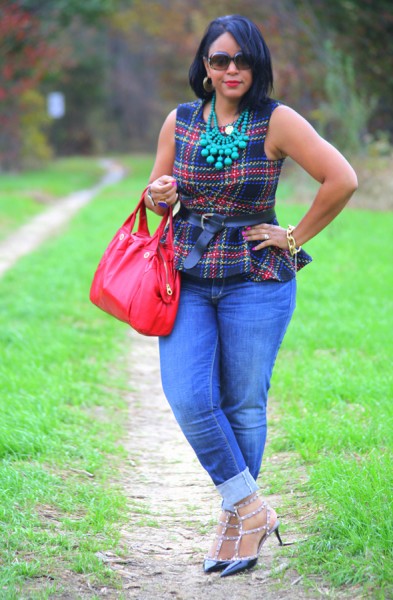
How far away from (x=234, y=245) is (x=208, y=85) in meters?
0.65

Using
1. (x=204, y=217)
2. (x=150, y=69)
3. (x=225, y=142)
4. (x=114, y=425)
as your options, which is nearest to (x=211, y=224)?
(x=204, y=217)

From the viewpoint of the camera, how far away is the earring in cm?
353

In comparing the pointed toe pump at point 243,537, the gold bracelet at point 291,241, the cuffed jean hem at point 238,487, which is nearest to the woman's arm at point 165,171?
the gold bracelet at point 291,241

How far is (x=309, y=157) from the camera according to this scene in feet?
10.9

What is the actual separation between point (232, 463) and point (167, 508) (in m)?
1.13

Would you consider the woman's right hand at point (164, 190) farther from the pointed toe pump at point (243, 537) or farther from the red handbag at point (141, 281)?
the pointed toe pump at point (243, 537)

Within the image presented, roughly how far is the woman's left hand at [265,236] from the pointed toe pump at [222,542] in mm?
1054

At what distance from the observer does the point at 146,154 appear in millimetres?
56688

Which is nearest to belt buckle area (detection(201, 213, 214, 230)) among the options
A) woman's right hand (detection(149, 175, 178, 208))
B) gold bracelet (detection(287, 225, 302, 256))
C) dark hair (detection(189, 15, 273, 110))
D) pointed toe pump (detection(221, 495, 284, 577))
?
woman's right hand (detection(149, 175, 178, 208))

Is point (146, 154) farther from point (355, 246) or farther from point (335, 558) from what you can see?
point (335, 558)

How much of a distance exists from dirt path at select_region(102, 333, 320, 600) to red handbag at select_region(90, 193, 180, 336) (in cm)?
99

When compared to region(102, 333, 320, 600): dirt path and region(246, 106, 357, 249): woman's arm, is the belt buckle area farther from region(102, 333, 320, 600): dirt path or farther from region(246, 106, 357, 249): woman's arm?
region(102, 333, 320, 600): dirt path

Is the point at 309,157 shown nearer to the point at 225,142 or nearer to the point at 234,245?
the point at 225,142

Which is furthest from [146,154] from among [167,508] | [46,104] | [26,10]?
[167,508]
